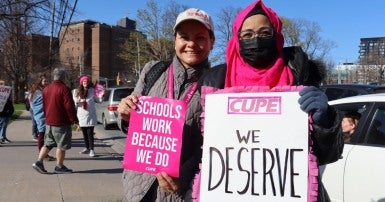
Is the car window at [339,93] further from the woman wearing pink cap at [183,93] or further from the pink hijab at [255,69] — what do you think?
the pink hijab at [255,69]

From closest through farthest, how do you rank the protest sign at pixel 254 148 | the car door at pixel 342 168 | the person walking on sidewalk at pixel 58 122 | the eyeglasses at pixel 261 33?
the protest sign at pixel 254 148, the eyeglasses at pixel 261 33, the car door at pixel 342 168, the person walking on sidewalk at pixel 58 122

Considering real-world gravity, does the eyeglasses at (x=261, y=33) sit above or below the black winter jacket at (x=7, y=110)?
above

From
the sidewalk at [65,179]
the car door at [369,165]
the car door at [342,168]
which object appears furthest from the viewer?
the sidewalk at [65,179]

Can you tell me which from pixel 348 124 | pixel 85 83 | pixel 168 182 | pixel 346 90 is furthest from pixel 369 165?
pixel 85 83

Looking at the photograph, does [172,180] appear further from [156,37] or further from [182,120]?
[156,37]

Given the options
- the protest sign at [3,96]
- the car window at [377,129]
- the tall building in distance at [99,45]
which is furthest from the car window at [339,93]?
the tall building in distance at [99,45]

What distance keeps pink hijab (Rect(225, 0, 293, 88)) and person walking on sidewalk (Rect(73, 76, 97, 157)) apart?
8903 mm

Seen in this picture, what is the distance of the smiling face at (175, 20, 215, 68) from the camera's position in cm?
272

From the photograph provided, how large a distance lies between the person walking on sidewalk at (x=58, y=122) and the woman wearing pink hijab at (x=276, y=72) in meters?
6.71

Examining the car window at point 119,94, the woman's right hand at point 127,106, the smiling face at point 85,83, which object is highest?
the smiling face at point 85,83

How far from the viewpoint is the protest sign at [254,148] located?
220 centimetres

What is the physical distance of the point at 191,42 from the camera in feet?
8.93

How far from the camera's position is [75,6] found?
18.0 m

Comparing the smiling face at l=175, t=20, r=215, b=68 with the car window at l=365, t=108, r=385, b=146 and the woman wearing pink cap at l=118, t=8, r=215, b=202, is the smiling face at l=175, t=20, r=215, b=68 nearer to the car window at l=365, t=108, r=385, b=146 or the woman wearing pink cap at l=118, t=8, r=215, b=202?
the woman wearing pink cap at l=118, t=8, r=215, b=202
